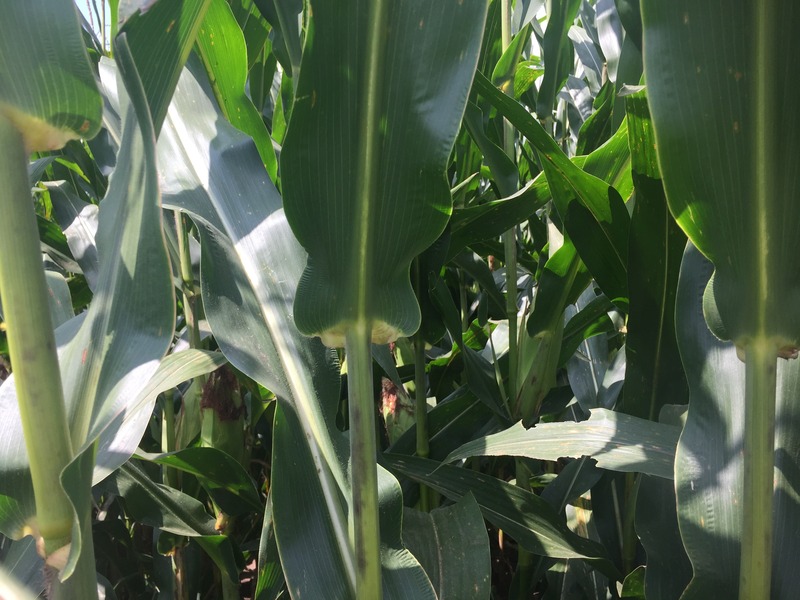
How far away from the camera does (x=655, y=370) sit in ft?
2.74

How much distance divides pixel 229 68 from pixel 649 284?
591 millimetres

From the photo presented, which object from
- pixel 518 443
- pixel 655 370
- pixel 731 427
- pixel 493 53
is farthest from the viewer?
pixel 493 53

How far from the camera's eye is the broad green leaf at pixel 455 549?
2.40 feet

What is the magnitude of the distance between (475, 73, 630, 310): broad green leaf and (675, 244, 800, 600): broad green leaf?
18 cm

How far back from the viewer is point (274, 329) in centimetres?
74

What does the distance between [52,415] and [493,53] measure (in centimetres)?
107

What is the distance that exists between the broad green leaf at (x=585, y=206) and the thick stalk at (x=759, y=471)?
0.33 m

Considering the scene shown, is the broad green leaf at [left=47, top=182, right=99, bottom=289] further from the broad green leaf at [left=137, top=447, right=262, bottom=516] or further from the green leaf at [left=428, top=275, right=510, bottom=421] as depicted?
the green leaf at [left=428, top=275, right=510, bottom=421]

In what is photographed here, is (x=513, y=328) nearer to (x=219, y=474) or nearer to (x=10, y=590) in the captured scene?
(x=219, y=474)

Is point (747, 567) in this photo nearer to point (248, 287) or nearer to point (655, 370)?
point (655, 370)

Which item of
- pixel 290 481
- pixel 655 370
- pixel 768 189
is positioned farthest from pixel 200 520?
pixel 768 189

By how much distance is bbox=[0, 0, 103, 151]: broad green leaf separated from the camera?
411 mm

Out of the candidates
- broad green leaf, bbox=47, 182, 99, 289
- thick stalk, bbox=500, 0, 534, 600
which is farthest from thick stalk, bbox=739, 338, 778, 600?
broad green leaf, bbox=47, 182, 99, 289

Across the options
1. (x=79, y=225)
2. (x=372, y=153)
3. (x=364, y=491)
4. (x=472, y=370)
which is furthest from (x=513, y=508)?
(x=79, y=225)
